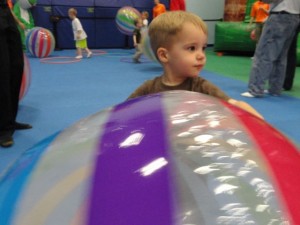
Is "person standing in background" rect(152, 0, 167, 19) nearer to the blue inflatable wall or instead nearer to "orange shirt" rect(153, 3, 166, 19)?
"orange shirt" rect(153, 3, 166, 19)

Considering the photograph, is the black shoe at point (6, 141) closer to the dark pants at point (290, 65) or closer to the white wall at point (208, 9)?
the dark pants at point (290, 65)

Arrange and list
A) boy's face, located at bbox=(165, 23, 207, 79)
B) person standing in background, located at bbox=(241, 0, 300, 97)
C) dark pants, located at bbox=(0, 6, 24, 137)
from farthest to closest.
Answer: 1. person standing in background, located at bbox=(241, 0, 300, 97)
2. dark pants, located at bbox=(0, 6, 24, 137)
3. boy's face, located at bbox=(165, 23, 207, 79)

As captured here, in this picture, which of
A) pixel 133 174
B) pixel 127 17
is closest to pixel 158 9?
pixel 127 17

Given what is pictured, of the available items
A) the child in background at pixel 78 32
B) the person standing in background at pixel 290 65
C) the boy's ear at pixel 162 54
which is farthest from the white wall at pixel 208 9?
the boy's ear at pixel 162 54

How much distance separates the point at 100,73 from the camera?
5969mm

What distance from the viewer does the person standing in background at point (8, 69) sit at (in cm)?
262

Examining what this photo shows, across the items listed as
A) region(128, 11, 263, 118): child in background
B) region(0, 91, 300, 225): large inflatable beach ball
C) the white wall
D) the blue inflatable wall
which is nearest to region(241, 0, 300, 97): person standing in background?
region(128, 11, 263, 118): child in background

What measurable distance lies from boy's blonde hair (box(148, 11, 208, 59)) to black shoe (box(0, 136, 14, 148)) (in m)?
1.68

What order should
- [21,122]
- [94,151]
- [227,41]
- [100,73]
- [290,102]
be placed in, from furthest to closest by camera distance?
[227,41] → [100,73] → [290,102] → [21,122] → [94,151]

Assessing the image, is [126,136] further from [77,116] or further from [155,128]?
[77,116]

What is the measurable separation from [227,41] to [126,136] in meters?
8.15

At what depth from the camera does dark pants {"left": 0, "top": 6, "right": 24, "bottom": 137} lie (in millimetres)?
2619

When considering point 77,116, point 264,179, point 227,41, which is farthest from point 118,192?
point 227,41

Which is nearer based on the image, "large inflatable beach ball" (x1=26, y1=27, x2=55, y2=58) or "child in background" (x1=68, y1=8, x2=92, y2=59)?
"large inflatable beach ball" (x1=26, y1=27, x2=55, y2=58)
